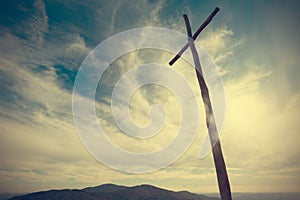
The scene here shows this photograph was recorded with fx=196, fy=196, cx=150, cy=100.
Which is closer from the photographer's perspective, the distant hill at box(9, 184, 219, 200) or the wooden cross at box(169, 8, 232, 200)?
the wooden cross at box(169, 8, 232, 200)

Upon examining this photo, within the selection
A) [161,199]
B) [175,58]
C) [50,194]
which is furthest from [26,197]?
[175,58]

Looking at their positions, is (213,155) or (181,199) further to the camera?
(181,199)

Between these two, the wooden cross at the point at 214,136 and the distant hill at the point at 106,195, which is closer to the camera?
the wooden cross at the point at 214,136

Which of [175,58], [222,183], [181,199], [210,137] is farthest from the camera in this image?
[181,199]

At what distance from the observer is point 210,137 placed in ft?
16.5

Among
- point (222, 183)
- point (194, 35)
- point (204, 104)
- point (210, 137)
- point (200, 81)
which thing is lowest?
point (222, 183)

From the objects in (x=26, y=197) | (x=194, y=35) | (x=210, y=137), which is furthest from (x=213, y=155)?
(x=26, y=197)

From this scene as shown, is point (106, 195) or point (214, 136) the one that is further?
point (106, 195)

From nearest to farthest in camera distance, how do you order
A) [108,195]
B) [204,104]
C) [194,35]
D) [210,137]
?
[210,137], [204,104], [194,35], [108,195]

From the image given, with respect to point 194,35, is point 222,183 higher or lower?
lower

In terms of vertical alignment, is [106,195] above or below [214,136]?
above

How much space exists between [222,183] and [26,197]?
140m

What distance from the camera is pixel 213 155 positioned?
4926mm

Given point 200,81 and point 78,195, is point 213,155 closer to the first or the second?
point 200,81
